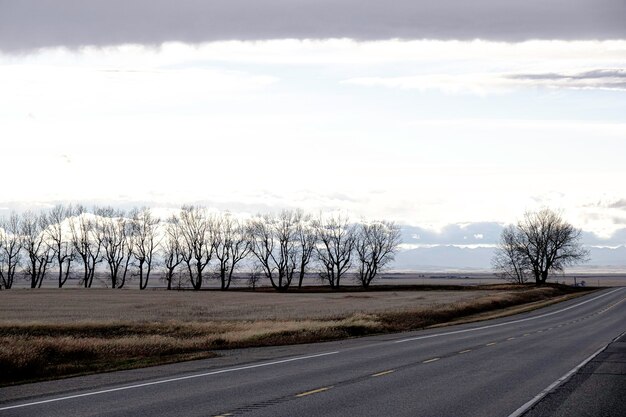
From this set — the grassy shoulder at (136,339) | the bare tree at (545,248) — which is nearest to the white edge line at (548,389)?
the grassy shoulder at (136,339)

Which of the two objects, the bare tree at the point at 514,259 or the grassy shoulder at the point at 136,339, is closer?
the grassy shoulder at the point at 136,339

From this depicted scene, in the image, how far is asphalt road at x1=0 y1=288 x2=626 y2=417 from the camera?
1385cm

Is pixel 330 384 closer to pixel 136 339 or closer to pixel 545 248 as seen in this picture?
pixel 136 339

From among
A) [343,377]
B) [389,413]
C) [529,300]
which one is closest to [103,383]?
[343,377]

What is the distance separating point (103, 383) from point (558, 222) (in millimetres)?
133416

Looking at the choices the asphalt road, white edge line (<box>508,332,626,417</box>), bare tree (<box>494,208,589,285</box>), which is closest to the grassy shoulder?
the asphalt road

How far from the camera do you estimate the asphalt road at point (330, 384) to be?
13.9 metres

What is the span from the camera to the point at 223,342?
29766 mm

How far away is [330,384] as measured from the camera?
1727 centimetres

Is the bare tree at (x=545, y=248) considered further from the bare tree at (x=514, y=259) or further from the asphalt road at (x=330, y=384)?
the asphalt road at (x=330, y=384)

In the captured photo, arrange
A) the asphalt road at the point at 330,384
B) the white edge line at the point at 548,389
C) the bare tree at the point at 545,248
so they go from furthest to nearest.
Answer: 1. the bare tree at the point at 545,248
2. the asphalt road at the point at 330,384
3. the white edge line at the point at 548,389

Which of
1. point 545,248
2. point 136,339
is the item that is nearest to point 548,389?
point 136,339

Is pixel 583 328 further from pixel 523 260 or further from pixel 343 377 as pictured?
pixel 523 260

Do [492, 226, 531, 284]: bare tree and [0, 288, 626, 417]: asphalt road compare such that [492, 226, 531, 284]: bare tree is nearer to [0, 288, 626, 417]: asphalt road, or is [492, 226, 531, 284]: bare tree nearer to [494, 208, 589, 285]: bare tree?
[494, 208, 589, 285]: bare tree
